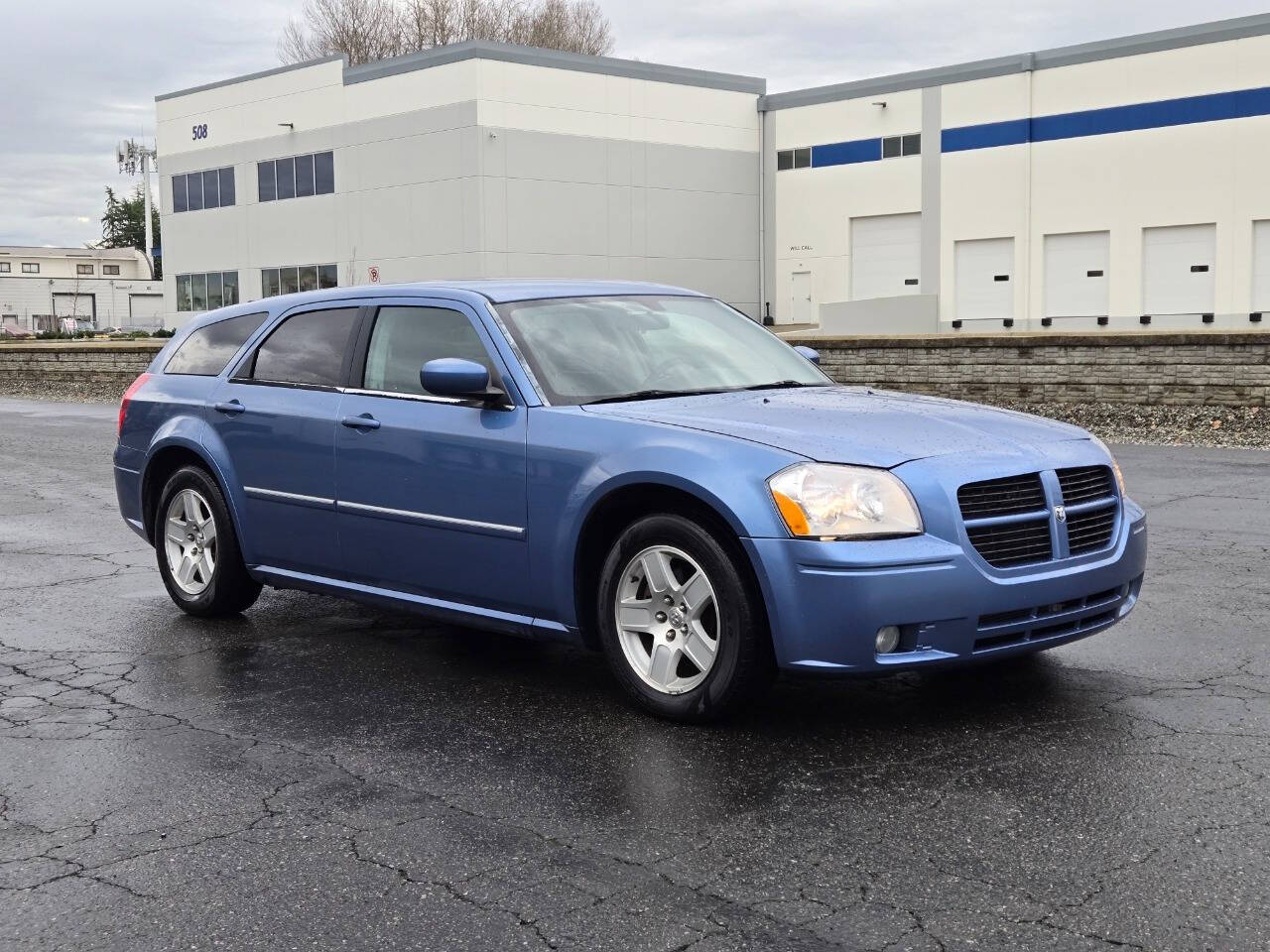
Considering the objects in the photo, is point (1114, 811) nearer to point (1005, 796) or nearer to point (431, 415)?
point (1005, 796)

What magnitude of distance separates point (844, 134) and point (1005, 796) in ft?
169

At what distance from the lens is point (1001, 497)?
5.19 metres

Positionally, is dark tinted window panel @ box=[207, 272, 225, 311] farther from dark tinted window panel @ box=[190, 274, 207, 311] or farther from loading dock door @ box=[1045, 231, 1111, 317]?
loading dock door @ box=[1045, 231, 1111, 317]

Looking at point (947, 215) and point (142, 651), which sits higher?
point (947, 215)

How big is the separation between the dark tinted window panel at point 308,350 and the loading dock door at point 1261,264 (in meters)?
41.1

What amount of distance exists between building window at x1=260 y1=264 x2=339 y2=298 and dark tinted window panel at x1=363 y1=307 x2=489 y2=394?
5008 cm

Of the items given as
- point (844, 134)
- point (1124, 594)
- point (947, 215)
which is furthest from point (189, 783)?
point (844, 134)

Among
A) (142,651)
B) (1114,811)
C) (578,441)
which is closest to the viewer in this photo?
(1114,811)

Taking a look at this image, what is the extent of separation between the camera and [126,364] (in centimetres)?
3288

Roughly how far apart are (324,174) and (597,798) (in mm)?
54433

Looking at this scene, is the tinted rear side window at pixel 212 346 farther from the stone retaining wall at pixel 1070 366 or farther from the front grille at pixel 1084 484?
the stone retaining wall at pixel 1070 366

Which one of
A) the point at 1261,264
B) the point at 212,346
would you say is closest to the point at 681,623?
the point at 212,346

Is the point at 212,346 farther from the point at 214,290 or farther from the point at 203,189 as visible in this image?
the point at 203,189

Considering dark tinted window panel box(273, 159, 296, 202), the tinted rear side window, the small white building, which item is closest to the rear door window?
the tinted rear side window
